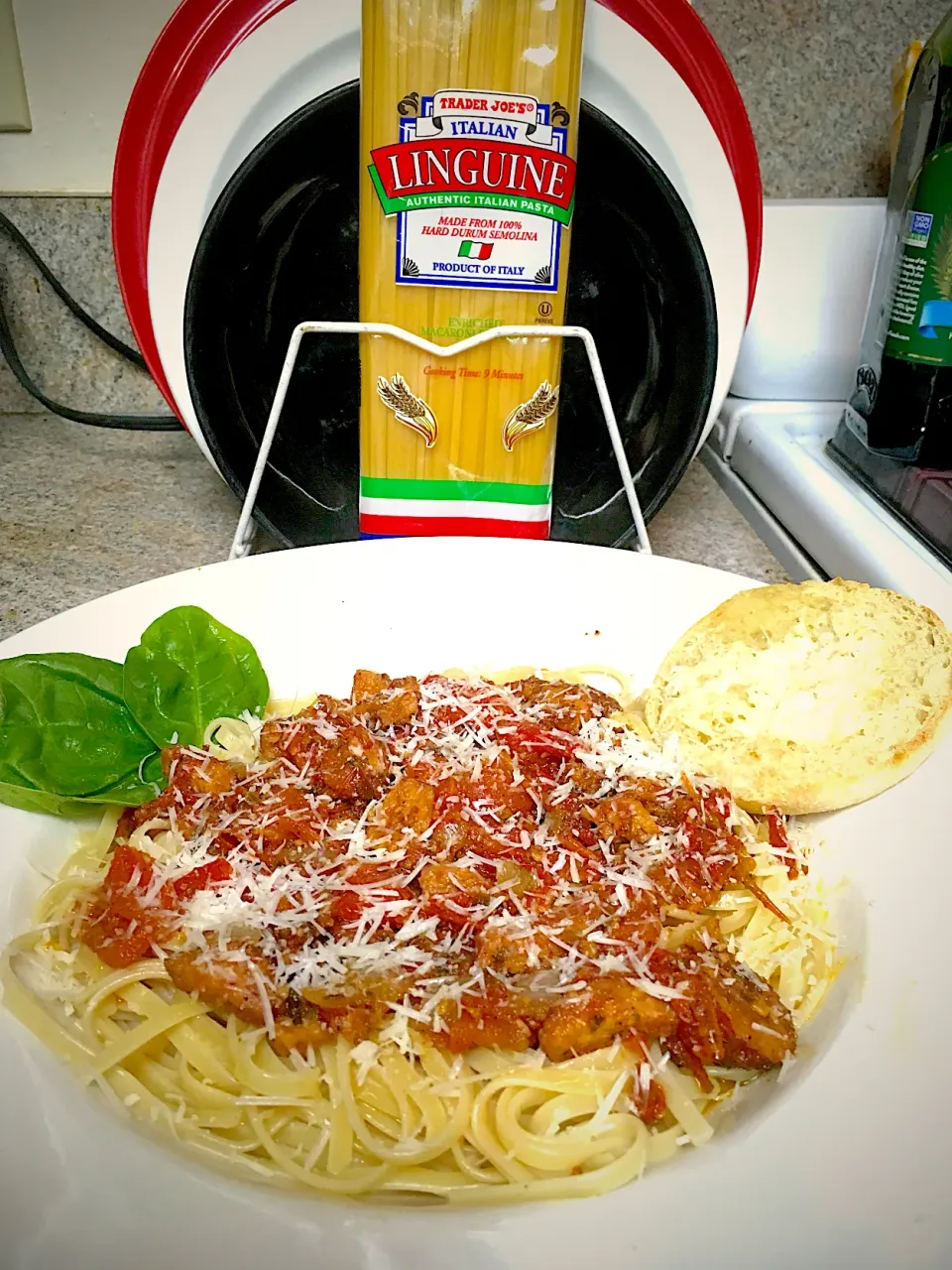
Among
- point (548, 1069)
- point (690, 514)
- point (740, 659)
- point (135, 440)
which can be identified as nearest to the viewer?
point (548, 1069)

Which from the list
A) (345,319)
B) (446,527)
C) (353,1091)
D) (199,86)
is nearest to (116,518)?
(345,319)

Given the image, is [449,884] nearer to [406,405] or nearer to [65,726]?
[65,726]

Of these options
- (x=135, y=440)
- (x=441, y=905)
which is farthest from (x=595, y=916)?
(x=135, y=440)

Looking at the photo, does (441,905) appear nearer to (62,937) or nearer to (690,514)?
(62,937)

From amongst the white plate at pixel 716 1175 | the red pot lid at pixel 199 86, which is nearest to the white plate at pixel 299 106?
the red pot lid at pixel 199 86

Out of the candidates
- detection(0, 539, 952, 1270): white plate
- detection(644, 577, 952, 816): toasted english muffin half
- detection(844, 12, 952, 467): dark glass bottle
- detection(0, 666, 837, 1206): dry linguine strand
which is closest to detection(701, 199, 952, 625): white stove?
detection(844, 12, 952, 467): dark glass bottle

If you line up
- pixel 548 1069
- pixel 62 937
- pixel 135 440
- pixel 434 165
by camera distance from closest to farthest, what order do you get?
pixel 548 1069 → pixel 62 937 → pixel 434 165 → pixel 135 440
